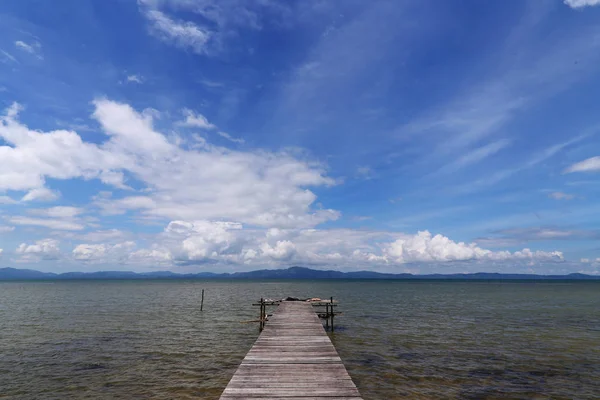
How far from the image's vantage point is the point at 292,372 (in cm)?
1125

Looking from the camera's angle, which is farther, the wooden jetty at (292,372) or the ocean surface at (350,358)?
the ocean surface at (350,358)

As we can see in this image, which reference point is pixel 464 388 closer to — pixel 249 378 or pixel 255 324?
pixel 249 378

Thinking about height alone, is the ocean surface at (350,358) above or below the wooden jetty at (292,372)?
below

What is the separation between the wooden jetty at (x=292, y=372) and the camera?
9406mm

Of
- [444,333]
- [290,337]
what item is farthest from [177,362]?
[444,333]

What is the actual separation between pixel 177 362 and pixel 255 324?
15526mm

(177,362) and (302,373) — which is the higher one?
(302,373)

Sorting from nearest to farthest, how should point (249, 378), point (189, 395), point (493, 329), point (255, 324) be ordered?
point (249, 378) < point (189, 395) < point (493, 329) < point (255, 324)

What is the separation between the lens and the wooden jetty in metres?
9.41

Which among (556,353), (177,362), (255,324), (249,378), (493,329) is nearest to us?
(249,378)

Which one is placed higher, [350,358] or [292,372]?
[292,372]

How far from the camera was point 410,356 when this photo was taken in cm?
2098

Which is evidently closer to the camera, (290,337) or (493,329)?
(290,337)

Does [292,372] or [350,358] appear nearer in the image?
[292,372]
